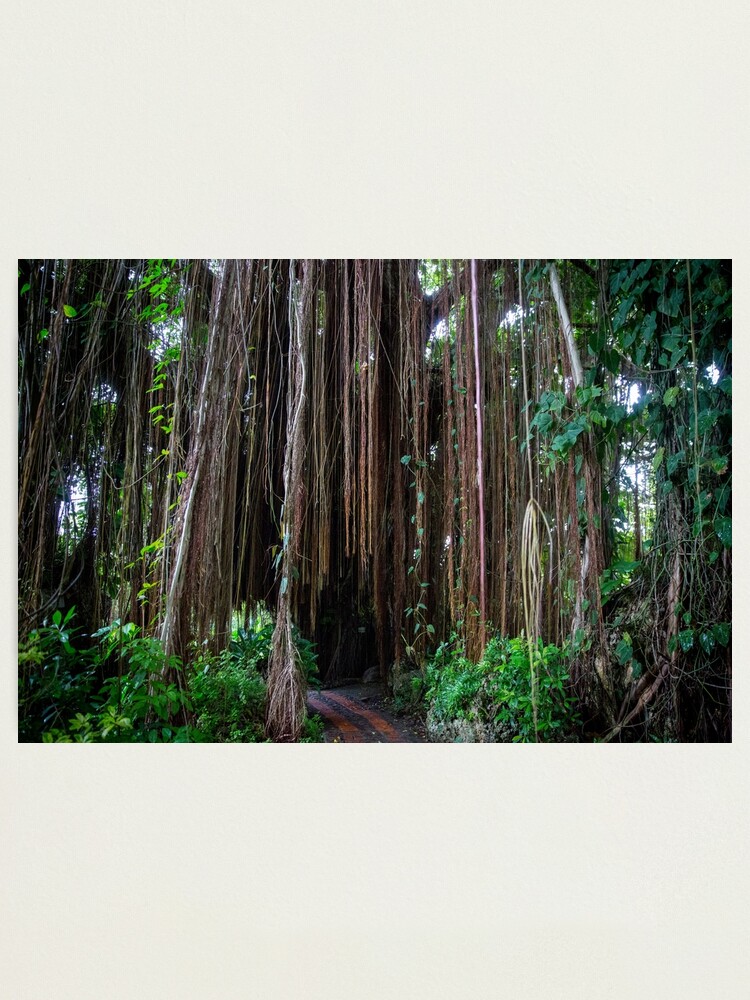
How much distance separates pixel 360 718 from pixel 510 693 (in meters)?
0.46

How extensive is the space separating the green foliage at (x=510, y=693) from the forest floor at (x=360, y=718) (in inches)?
5.0

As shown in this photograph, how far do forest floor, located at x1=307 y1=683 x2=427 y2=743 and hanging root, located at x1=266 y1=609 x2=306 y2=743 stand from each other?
0.20ft

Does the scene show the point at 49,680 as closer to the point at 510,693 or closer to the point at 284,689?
the point at 284,689

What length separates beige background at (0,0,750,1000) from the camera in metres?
1.18

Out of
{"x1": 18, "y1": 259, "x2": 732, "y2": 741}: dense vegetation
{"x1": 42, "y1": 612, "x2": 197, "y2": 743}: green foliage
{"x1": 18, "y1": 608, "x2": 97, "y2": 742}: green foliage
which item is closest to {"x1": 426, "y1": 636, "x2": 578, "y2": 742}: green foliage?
{"x1": 18, "y1": 259, "x2": 732, "y2": 741}: dense vegetation

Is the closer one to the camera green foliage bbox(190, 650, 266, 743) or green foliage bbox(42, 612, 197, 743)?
green foliage bbox(42, 612, 197, 743)

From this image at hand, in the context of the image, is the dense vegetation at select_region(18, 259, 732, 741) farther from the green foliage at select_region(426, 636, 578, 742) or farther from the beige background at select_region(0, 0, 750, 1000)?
the beige background at select_region(0, 0, 750, 1000)

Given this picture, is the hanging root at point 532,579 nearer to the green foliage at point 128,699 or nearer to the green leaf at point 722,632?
the green leaf at point 722,632
